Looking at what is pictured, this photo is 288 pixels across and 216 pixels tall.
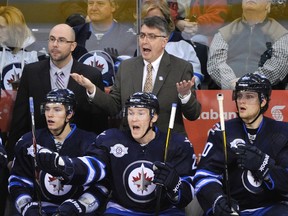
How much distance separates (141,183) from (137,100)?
0.58 m

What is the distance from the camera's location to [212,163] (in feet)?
20.6

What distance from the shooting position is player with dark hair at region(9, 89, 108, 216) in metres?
6.38

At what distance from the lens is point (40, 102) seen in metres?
7.08

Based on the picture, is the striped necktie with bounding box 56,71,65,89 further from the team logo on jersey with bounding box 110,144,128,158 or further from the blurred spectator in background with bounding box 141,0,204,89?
the team logo on jersey with bounding box 110,144,128,158

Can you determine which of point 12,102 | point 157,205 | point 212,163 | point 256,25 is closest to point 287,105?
point 256,25

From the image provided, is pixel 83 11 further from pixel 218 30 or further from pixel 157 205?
pixel 157 205

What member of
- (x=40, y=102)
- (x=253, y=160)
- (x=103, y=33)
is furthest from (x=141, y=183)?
(x=103, y=33)

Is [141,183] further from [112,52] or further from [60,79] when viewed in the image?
[112,52]

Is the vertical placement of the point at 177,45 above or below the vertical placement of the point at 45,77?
above

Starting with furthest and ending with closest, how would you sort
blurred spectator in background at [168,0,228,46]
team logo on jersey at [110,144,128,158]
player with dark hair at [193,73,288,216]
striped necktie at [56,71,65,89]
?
blurred spectator in background at [168,0,228,46] → striped necktie at [56,71,65,89] → team logo on jersey at [110,144,128,158] → player with dark hair at [193,73,288,216]

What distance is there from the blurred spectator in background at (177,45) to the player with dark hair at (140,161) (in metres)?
1.07

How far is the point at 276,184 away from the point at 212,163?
50cm

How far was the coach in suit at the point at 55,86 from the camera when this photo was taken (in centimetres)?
706

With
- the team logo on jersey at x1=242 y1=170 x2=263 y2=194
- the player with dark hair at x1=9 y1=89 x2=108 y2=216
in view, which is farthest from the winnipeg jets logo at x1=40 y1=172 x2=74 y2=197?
the team logo on jersey at x1=242 y1=170 x2=263 y2=194
